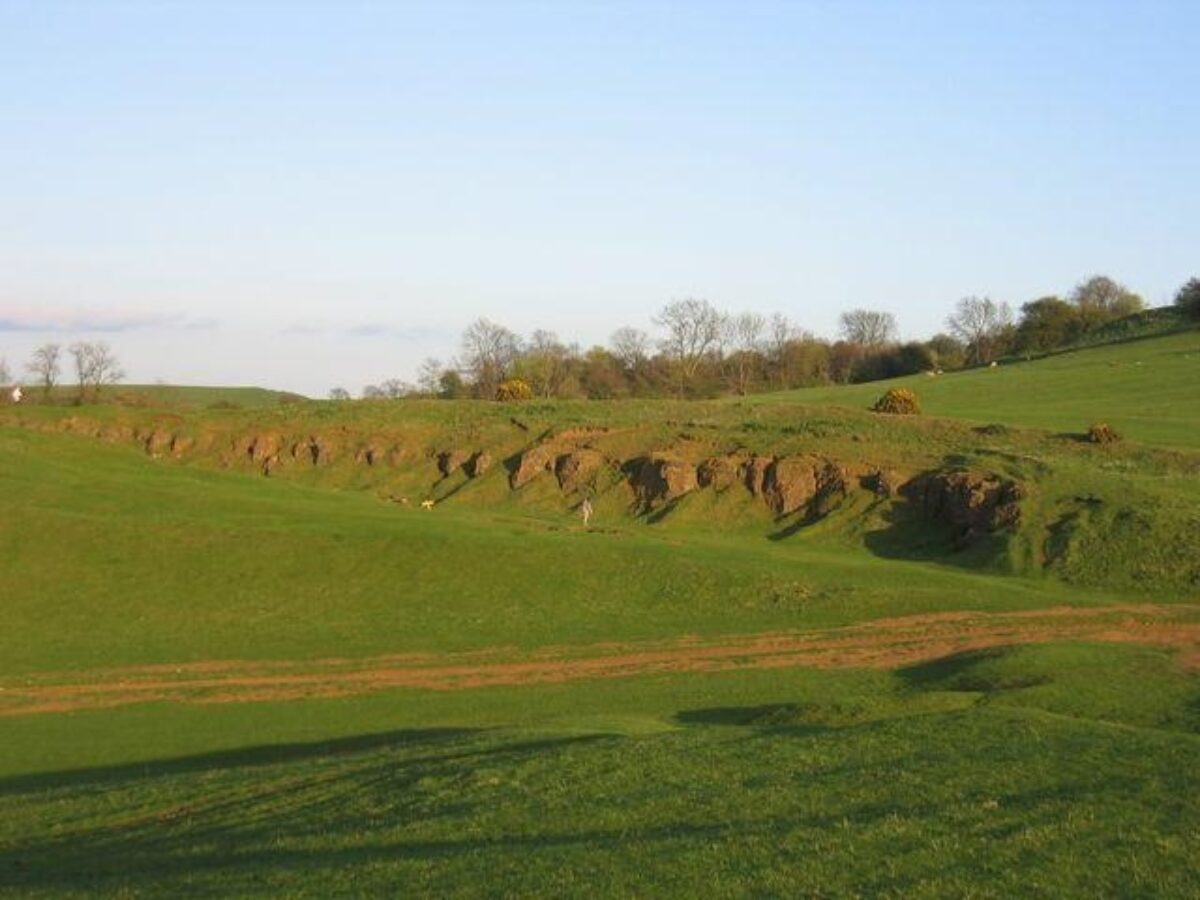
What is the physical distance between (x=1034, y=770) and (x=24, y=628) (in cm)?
3745

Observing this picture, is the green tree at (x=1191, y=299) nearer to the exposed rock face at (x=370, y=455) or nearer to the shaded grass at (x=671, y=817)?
the exposed rock face at (x=370, y=455)

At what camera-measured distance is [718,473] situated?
67750mm

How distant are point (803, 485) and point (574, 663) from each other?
1153 inches

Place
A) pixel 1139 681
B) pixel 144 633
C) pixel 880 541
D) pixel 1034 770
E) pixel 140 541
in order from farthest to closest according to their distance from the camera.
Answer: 1. pixel 880 541
2. pixel 140 541
3. pixel 144 633
4. pixel 1139 681
5. pixel 1034 770

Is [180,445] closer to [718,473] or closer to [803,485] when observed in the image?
[718,473]

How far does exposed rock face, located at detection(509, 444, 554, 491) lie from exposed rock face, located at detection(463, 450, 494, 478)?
7.51ft

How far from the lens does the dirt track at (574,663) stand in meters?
35.2

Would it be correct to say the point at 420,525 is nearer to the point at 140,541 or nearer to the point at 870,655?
the point at 140,541

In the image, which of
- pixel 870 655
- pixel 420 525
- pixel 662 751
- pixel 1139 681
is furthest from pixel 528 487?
pixel 662 751

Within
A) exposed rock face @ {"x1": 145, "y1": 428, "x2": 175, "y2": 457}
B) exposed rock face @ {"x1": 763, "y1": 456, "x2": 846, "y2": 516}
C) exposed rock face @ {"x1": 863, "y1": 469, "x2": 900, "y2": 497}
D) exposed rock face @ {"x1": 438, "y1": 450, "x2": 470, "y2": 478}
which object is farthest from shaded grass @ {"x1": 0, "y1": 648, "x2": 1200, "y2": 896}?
exposed rock face @ {"x1": 145, "y1": 428, "x2": 175, "y2": 457}

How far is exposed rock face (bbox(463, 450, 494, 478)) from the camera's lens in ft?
250

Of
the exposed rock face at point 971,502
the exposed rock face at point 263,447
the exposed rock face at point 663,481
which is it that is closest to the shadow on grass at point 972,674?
the exposed rock face at point 971,502

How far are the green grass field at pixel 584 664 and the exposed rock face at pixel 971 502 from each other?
839 mm

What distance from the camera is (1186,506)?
5472 cm
